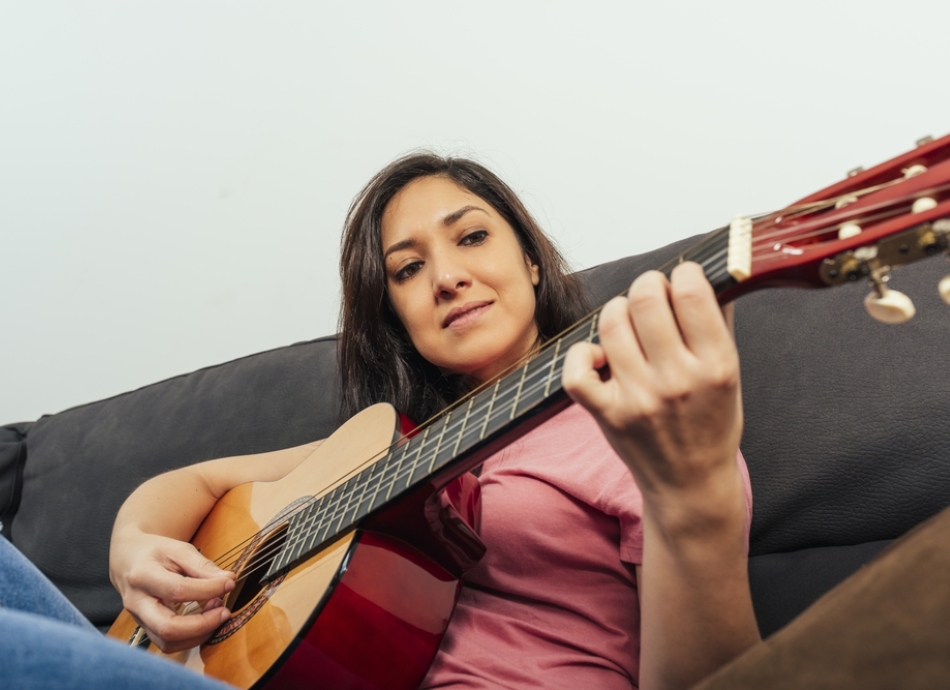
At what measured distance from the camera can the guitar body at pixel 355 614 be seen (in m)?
0.76

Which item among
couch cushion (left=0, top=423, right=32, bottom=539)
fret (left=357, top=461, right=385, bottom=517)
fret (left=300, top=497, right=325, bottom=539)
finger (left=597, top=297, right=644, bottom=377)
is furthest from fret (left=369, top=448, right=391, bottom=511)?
couch cushion (left=0, top=423, right=32, bottom=539)

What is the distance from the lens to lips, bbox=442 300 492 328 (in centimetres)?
103

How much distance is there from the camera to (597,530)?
2.85 feet

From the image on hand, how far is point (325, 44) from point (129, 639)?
1227mm

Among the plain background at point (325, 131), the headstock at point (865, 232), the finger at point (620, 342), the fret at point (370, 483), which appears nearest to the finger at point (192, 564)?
the fret at point (370, 483)

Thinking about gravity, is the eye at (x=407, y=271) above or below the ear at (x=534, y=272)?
above

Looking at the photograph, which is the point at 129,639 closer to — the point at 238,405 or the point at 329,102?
the point at 238,405

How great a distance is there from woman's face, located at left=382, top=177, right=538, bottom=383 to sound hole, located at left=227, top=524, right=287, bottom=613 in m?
0.33

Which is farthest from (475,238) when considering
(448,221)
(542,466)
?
(542,466)

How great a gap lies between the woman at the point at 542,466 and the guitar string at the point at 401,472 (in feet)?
0.18

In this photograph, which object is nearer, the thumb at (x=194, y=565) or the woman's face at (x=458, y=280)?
the thumb at (x=194, y=565)

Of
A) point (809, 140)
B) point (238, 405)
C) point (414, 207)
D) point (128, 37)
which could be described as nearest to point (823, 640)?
point (414, 207)

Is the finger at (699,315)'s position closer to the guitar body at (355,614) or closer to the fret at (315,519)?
the guitar body at (355,614)

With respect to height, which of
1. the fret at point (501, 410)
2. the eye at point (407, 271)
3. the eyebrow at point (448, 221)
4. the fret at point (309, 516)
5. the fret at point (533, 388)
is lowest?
the fret at point (309, 516)
